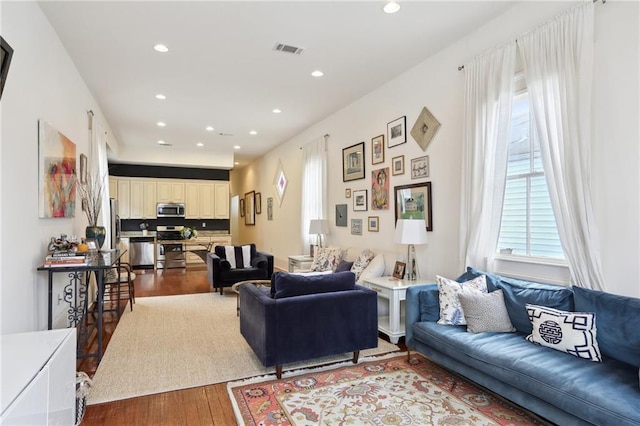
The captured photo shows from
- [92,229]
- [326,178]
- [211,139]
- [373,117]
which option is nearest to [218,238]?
[211,139]

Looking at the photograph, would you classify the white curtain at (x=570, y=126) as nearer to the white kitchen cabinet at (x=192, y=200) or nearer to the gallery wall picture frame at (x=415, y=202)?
the gallery wall picture frame at (x=415, y=202)

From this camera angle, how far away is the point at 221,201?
34.1 feet

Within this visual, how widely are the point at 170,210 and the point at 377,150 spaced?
6.78 meters

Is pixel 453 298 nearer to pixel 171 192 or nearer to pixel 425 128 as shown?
pixel 425 128

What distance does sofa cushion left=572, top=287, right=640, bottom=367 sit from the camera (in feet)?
6.84

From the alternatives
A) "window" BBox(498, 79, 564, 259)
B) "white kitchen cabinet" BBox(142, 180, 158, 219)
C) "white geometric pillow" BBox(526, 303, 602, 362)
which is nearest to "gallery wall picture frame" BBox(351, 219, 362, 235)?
"window" BBox(498, 79, 564, 259)

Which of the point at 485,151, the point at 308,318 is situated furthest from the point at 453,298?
the point at 485,151

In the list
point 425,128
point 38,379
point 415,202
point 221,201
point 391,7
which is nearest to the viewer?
point 38,379

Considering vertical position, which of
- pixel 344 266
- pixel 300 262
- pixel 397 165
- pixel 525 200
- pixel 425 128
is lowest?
pixel 300 262

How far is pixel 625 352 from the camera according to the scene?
2.11m

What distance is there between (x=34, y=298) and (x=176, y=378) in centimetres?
132

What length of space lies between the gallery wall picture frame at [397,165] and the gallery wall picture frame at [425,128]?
36cm

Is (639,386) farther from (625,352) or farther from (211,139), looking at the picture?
(211,139)

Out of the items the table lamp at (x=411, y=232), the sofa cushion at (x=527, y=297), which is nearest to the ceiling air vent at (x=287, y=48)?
the table lamp at (x=411, y=232)
